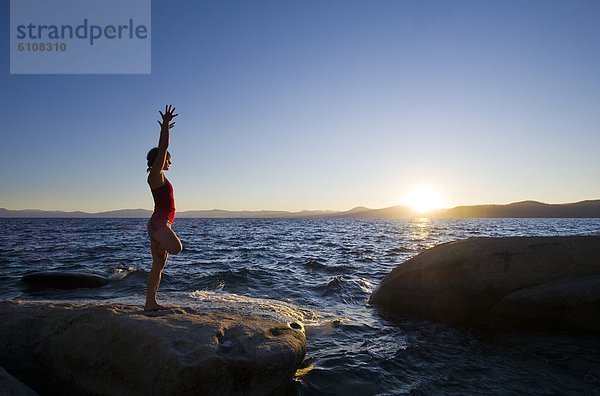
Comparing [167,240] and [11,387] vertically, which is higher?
[167,240]

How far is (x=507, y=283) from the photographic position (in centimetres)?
646

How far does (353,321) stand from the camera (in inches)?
261

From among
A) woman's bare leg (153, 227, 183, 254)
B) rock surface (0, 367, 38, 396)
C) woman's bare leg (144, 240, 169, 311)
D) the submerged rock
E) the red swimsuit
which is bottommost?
the submerged rock

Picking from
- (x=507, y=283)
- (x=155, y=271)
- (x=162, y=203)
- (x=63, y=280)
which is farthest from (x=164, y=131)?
(x=63, y=280)

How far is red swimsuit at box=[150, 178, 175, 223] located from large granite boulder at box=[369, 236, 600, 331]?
16.5 feet

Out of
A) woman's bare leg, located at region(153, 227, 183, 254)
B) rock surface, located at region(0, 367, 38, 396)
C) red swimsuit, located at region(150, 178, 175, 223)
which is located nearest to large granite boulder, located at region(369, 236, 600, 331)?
woman's bare leg, located at region(153, 227, 183, 254)

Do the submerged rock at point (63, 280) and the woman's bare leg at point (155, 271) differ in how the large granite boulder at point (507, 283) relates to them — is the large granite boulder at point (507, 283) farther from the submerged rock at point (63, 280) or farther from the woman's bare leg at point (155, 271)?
the submerged rock at point (63, 280)

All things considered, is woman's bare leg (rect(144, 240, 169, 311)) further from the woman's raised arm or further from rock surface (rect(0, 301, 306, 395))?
the woman's raised arm

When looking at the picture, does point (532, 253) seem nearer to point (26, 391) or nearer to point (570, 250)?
point (570, 250)

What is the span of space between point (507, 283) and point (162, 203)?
→ 6213 mm

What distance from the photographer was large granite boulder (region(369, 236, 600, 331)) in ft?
19.4

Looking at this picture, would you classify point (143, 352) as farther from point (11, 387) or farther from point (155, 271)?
point (155, 271)

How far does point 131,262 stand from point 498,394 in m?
14.1

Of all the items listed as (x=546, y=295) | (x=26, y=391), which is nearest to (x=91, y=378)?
(x=26, y=391)
